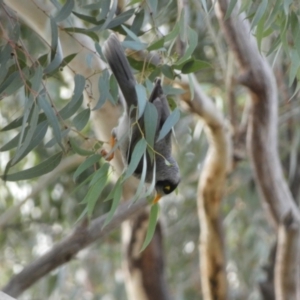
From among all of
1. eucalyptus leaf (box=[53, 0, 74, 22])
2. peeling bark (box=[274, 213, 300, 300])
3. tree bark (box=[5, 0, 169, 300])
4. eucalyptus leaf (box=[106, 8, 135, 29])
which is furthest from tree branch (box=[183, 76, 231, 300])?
eucalyptus leaf (box=[53, 0, 74, 22])

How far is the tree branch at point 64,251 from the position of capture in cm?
289

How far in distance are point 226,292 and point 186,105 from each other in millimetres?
1053

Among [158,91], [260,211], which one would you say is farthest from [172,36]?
[260,211]

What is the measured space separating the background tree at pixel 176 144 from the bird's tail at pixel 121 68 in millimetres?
43

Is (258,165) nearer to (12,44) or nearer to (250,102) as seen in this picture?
(250,102)

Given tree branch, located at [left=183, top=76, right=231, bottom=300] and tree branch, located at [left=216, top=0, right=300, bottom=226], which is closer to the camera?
tree branch, located at [left=216, top=0, right=300, bottom=226]

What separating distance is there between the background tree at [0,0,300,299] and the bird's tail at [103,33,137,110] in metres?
0.04

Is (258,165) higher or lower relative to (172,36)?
lower

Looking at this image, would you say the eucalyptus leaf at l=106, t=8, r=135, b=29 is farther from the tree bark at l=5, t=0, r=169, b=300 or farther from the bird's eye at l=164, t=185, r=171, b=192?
the bird's eye at l=164, t=185, r=171, b=192

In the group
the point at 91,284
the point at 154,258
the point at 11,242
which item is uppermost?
the point at 154,258

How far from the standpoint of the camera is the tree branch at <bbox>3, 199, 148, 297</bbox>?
289 centimetres

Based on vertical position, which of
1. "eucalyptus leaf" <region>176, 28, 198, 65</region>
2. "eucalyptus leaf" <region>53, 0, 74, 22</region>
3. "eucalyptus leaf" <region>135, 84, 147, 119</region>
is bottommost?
"eucalyptus leaf" <region>176, 28, 198, 65</region>

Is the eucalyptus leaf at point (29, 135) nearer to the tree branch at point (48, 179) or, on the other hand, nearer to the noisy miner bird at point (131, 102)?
the noisy miner bird at point (131, 102)

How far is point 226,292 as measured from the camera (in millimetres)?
3496
